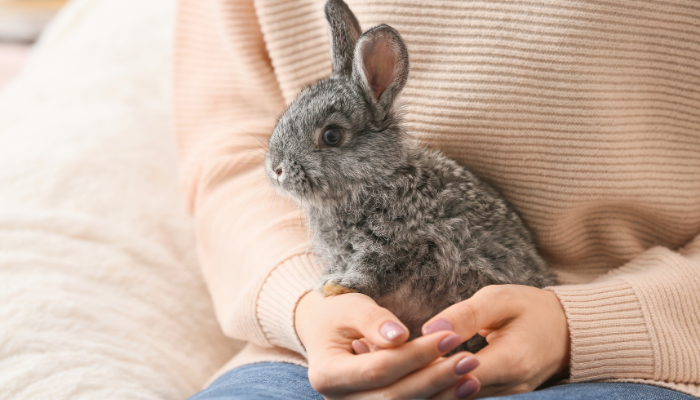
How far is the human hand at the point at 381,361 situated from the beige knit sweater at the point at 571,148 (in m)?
0.24

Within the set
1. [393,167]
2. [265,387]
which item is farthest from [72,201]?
[393,167]

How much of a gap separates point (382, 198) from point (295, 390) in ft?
1.47

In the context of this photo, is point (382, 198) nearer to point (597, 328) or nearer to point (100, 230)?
point (597, 328)

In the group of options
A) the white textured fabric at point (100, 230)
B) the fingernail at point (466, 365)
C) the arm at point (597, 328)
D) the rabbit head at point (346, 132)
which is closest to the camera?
the fingernail at point (466, 365)

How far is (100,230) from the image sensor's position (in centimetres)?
169

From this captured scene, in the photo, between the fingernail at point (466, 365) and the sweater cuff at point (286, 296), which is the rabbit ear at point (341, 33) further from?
the fingernail at point (466, 365)

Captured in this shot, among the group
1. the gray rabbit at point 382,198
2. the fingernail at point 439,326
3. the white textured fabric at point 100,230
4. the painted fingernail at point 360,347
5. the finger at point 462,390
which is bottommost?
the white textured fabric at point 100,230

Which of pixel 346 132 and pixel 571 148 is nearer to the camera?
pixel 346 132

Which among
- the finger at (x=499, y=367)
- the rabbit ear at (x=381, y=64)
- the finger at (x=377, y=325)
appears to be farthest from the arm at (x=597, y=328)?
the rabbit ear at (x=381, y=64)

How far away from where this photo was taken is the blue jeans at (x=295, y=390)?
1.04 metres

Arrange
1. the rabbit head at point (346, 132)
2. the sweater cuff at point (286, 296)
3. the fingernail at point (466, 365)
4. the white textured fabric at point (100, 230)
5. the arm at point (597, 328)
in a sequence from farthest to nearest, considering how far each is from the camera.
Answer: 1. the white textured fabric at point (100, 230)
2. the sweater cuff at point (286, 296)
3. the rabbit head at point (346, 132)
4. the arm at point (597, 328)
5. the fingernail at point (466, 365)

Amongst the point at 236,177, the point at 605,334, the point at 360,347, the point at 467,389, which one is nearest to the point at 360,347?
the point at 360,347

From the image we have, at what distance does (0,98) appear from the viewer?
216cm

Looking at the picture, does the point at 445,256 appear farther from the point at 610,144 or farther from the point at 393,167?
the point at 610,144
